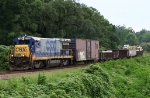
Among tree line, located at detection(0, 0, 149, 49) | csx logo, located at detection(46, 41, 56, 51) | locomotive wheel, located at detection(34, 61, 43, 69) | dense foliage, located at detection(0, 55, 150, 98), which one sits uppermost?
tree line, located at detection(0, 0, 149, 49)

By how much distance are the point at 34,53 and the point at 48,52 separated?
287 centimetres

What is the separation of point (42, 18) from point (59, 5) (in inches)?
216

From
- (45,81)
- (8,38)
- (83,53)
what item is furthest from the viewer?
(8,38)

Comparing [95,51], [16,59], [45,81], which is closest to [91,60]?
[95,51]

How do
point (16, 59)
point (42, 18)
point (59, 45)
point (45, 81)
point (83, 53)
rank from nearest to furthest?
point (45, 81) < point (16, 59) < point (59, 45) < point (83, 53) < point (42, 18)

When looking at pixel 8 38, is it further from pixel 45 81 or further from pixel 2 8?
pixel 45 81

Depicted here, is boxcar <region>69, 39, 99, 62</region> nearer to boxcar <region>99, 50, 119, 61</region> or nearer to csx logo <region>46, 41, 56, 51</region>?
boxcar <region>99, 50, 119, 61</region>

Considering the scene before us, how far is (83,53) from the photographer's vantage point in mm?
34719

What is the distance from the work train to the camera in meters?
24.8

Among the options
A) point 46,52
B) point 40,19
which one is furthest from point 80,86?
point 40,19

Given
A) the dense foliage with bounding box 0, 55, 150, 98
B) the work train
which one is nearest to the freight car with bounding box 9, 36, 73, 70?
Result: the work train

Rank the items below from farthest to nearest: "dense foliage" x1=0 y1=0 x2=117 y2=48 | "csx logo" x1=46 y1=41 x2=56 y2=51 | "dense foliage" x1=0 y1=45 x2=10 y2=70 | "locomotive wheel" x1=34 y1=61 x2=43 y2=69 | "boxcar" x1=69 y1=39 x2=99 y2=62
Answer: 1. "dense foliage" x1=0 y1=0 x2=117 y2=48
2. "boxcar" x1=69 y1=39 x2=99 y2=62
3. "csx logo" x1=46 y1=41 x2=56 y2=51
4. "locomotive wheel" x1=34 y1=61 x2=43 y2=69
5. "dense foliage" x1=0 y1=45 x2=10 y2=70

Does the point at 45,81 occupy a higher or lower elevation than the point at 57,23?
lower

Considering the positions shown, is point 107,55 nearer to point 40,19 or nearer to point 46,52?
point 46,52
